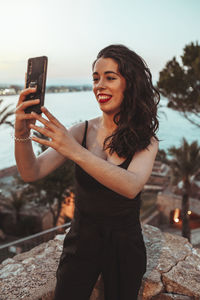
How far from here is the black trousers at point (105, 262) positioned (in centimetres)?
155

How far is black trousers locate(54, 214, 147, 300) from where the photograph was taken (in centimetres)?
155

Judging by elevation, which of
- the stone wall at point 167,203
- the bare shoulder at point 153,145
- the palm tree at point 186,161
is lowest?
the stone wall at point 167,203

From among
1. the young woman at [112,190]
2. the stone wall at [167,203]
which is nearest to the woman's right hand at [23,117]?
the young woman at [112,190]

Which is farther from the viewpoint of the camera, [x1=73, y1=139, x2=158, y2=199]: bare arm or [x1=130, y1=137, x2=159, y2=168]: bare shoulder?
[x1=130, y1=137, x2=159, y2=168]: bare shoulder

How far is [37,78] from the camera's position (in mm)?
1190

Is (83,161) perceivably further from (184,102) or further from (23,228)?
(23,228)

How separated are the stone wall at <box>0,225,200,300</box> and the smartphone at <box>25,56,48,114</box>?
4.86 feet

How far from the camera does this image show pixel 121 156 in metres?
1.51

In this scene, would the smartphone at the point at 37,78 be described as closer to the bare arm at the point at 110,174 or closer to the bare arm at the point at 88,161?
the bare arm at the point at 88,161

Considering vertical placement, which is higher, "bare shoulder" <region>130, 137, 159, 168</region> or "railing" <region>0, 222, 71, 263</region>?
"bare shoulder" <region>130, 137, 159, 168</region>

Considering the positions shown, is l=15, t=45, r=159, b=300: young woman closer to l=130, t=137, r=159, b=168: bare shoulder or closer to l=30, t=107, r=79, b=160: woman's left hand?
l=130, t=137, r=159, b=168: bare shoulder

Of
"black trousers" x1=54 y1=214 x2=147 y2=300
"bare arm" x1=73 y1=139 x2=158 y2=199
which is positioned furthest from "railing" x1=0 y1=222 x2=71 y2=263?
"bare arm" x1=73 y1=139 x2=158 y2=199

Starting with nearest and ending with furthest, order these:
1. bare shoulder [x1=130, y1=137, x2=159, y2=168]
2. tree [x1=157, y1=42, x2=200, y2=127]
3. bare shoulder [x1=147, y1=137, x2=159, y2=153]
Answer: bare shoulder [x1=130, y1=137, x2=159, y2=168], bare shoulder [x1=147, y1=137, x2=159, y2=153], tree [x1=157, y1=42, x2=200, y2=127]

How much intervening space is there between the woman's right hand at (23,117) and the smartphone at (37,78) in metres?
Answer: 0.02
